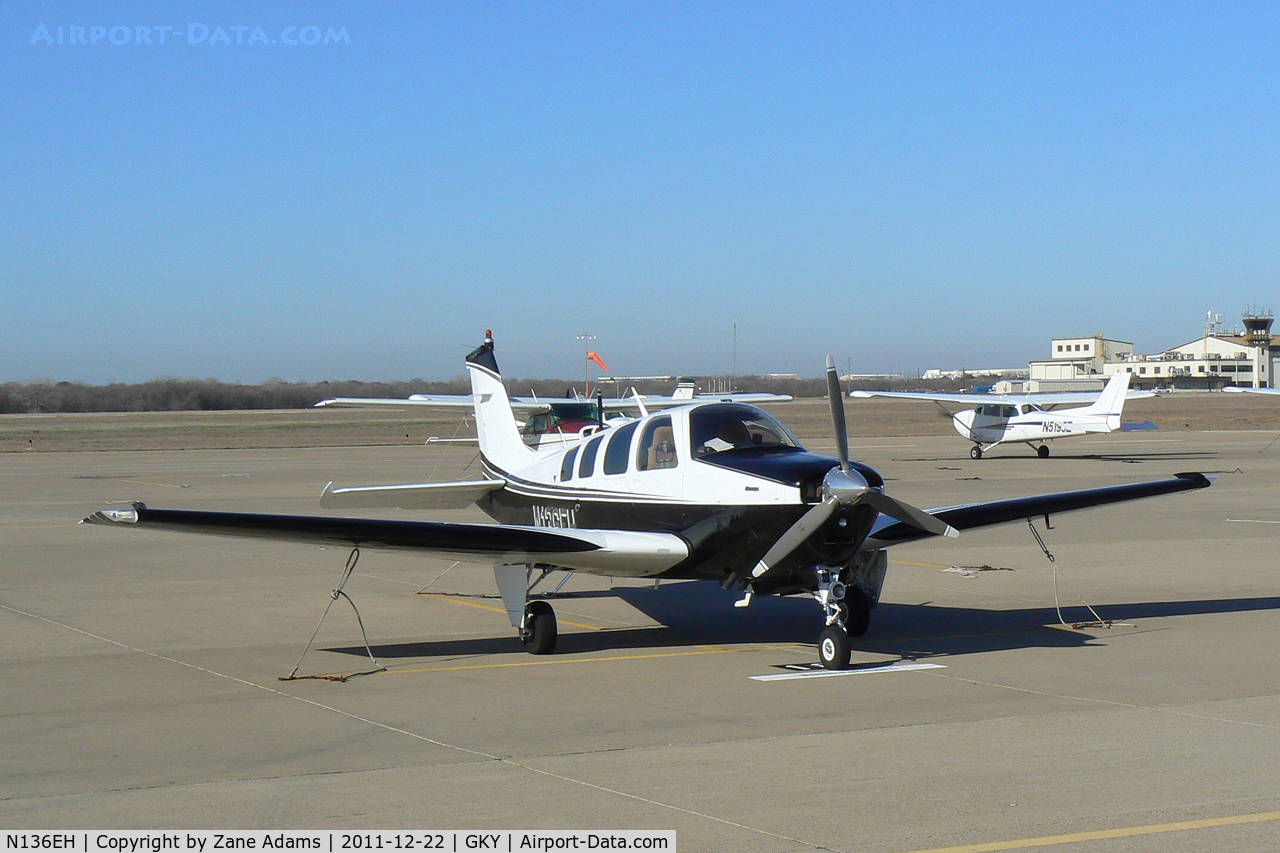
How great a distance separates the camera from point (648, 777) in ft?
22.4

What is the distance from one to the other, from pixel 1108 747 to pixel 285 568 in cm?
1249

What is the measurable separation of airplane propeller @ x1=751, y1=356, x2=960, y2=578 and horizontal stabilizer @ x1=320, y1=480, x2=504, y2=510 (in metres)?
4.51

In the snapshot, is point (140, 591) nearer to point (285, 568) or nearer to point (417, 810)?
point (285, 568)

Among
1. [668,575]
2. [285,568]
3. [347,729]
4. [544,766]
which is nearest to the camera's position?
[544,766]

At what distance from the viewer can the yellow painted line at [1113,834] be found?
18.0 feet

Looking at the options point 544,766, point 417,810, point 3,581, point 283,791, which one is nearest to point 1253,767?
point 544,766

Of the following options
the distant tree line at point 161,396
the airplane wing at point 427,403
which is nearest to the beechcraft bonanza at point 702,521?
the airplane wing at point 427,403

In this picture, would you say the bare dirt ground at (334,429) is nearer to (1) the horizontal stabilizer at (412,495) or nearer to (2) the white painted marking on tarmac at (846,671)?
(1) the horizontal stabilizer at (412,495)

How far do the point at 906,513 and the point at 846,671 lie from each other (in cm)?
137

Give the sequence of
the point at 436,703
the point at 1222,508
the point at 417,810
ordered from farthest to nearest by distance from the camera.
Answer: the point at 1222,508
the point at 436,703
the point at 417,810

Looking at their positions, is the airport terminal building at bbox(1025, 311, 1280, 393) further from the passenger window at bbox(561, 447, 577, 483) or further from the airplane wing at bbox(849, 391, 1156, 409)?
the passenger window at bbox(561, 447, 577, 483)

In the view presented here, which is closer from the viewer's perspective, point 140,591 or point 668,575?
point 668,575

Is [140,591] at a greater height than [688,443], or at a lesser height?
lesser

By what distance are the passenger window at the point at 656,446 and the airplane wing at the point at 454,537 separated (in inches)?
25.9
